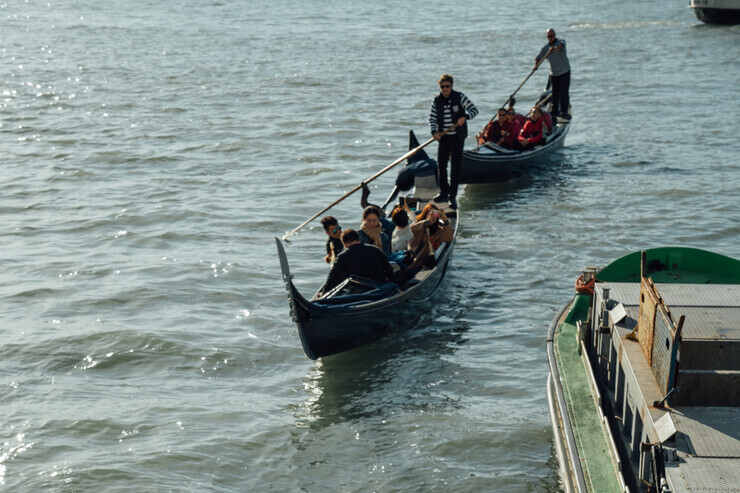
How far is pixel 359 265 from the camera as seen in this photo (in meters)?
8.66

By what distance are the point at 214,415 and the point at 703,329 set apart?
14.9ft

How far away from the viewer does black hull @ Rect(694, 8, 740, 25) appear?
3551cm

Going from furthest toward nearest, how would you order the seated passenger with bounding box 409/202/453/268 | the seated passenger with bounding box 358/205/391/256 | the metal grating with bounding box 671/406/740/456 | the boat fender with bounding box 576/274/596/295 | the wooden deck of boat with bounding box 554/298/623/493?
the seated passenger with bounding box 409/202/453/268
the seated passenger with bounding box 358/205/391/256
the boat fender with bounding box 576/274/596/295
the wooden deck of boat with bounding box 554/298/623/493
the metal grating with bounding box 671/406/740/456

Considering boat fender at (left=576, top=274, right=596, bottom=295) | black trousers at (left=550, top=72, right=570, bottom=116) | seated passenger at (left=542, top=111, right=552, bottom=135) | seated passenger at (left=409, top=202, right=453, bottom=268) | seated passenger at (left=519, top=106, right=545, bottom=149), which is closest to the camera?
boat fender at (left=576, top=274, right=596, bottom=295)

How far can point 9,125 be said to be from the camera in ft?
70.5

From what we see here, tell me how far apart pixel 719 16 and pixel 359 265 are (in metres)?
31.4

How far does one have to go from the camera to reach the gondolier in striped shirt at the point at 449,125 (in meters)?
12.0

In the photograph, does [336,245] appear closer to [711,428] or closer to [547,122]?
[711,428]

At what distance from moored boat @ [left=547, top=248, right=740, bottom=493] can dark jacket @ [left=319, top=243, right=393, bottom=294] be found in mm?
2290

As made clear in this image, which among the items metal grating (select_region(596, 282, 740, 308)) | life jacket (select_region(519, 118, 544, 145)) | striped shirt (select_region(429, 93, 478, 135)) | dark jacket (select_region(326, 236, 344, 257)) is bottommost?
life jacket (select_region(519, 118, 544, 145))

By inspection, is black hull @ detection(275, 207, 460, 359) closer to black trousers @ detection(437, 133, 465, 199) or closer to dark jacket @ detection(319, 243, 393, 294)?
dark jacket @ detection(319, 243, 393, 294)

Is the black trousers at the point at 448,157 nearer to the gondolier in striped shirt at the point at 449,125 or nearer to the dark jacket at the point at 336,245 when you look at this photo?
the gondolier in striped shirt at the point at 449,125

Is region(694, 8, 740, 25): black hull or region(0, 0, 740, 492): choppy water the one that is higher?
region(694, 8, 740, 25): black hull

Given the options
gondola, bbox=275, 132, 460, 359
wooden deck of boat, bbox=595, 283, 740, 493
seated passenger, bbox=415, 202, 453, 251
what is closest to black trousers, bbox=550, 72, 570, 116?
seated passenger, bbox=415, 202, 453, 251
